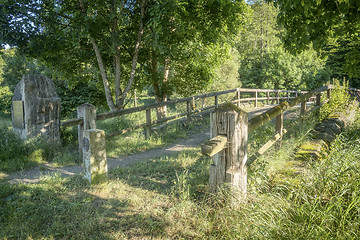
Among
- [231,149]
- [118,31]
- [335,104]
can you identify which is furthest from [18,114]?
[335,104]

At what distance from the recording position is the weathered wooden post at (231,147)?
292 centimetres

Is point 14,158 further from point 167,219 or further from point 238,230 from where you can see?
point 238,230

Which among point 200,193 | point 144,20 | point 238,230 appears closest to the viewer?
point 238,230

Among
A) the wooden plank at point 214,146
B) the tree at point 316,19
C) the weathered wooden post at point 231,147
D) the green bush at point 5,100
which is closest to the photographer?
the wooden plank at point 214,146

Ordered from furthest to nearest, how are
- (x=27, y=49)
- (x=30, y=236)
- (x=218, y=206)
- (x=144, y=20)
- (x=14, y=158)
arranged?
1. (x=144, y=20)
2. (x=27, y=49)
3. (x=14, y=158)
4. (x=218, y=206)
5. (x=30, y=236)

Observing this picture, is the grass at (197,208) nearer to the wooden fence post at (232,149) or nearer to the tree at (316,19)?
the wooden fence post at (232,149)

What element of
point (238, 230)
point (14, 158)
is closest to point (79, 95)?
point (14, 158)

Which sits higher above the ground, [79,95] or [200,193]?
[79,95]

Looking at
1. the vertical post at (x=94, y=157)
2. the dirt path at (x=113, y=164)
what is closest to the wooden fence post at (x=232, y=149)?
the vertical post at (x=94, y=157)

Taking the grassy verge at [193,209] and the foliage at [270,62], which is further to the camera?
the foliage at [270,62]

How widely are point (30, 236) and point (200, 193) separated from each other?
7.00ft

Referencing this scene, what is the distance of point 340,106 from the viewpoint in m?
8.23

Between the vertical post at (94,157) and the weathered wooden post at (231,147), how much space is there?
7.20ft

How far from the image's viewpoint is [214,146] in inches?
102
